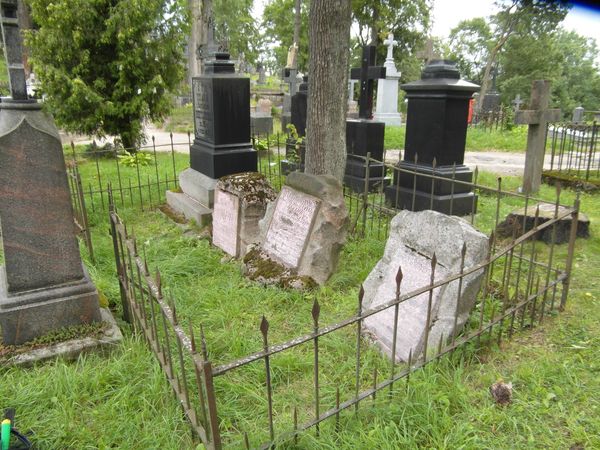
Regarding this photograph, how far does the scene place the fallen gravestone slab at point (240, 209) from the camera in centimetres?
471

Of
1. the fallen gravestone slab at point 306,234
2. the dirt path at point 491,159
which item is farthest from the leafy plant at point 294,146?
the fallen gravestone slab at point 306,234

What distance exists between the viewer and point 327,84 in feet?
16.5

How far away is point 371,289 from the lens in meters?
3.36

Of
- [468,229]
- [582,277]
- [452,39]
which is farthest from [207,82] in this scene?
[452,39]

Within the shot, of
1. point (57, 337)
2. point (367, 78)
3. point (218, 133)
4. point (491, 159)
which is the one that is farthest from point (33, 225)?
point (491, 159)

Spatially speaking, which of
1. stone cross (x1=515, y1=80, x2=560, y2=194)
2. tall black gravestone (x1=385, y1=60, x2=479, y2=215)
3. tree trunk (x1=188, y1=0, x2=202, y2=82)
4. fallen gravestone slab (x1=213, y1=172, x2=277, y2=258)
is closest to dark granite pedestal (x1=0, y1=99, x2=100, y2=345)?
fallen gravestone slab (x1=213, y1=172, x2=277, y2=258)

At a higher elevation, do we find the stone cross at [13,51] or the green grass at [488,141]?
the stone cross at [13,51]

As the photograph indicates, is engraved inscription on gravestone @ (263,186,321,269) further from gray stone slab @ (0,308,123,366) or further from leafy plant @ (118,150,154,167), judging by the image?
leafy plant @ (118,150,154,167)

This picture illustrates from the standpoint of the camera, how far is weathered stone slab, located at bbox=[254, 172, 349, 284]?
391 centimetres

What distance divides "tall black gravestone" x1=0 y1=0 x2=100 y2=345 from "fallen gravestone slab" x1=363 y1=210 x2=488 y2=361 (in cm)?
200

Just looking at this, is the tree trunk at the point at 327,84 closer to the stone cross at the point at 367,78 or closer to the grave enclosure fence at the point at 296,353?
the grave enclosure fence at the point at 296,353

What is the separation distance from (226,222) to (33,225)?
2226mm

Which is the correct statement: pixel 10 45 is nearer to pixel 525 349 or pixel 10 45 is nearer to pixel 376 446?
pixel 376 446

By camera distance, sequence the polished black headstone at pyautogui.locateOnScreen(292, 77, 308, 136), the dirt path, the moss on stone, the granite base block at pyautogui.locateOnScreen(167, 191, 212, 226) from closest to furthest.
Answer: the moss on stone < the granite base block at pyautogui.locateOnScreen(167, 191, 212, 226) < the polished black headstone at pyautogui.locateOnScreen(292, 77, 308, 136) < the dirt path
